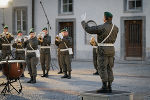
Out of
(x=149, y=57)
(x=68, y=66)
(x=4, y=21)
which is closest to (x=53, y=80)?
(x=68, y=66)

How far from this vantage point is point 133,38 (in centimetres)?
2948

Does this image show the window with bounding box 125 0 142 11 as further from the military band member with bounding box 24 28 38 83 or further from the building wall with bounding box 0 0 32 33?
the military band member with bounding box 24 28 38 83

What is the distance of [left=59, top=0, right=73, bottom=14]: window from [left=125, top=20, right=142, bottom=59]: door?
4.41 meters

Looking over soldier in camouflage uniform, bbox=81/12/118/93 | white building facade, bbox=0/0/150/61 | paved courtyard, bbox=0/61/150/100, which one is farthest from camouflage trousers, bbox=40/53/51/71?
white building facade, bbox=0/0/150/61

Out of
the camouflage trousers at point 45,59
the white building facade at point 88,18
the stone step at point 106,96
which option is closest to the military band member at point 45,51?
the camouflage trousers at point 45,59

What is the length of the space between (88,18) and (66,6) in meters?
2.21

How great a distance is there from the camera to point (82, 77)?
62.7 feet

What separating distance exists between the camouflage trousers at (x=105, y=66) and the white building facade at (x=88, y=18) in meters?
17.7

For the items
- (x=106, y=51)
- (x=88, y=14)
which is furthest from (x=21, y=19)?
(x=106, y=51)

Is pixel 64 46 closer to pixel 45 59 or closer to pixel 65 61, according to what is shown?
pixel 65 61

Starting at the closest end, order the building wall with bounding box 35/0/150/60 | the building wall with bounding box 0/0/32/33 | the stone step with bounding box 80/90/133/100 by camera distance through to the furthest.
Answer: the stone step with bounding box 80/90/133/100
the building wall with bounding box 35/0/150/60
the building wall with bounding box 0/0/32/33

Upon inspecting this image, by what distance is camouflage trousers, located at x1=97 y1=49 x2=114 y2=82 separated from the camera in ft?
36.3

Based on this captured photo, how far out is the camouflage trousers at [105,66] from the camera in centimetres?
1107

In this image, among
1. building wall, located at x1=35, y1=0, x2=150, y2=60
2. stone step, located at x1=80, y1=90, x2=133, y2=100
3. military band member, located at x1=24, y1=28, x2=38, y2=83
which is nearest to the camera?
stone step, located at x1=80, y1=90, x2=133, y2=100
